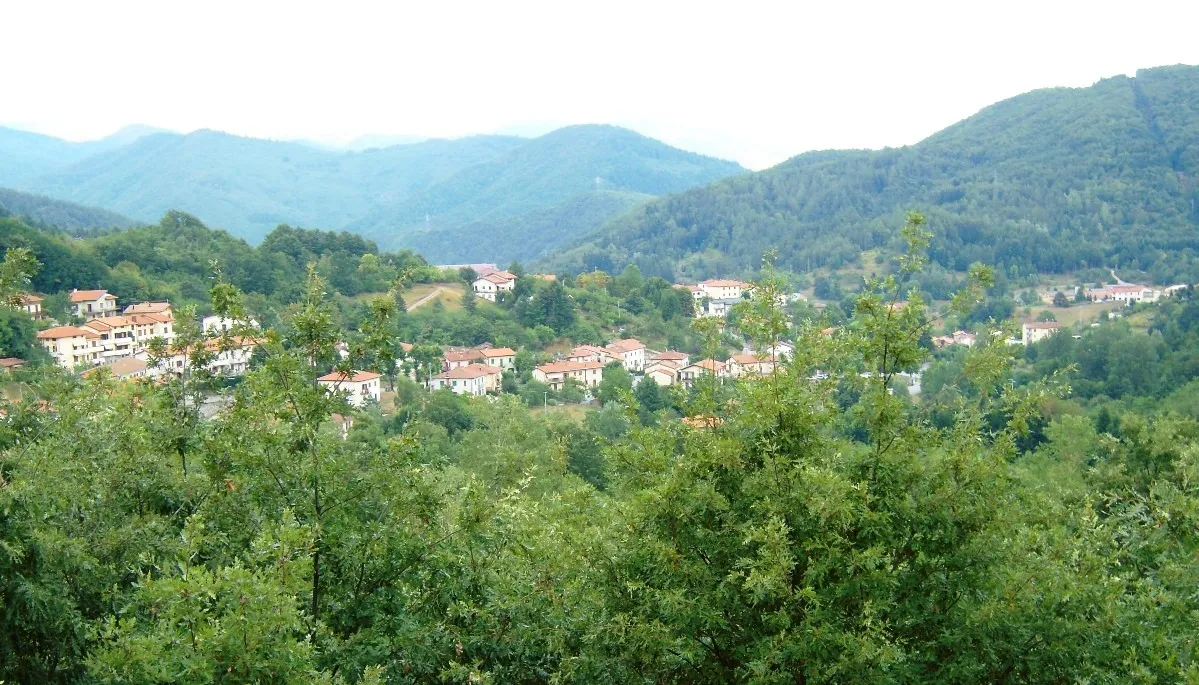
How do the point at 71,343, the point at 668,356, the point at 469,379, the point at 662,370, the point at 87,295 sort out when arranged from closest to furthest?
the point at 71,343 → the point at 469,379 → the point at 87,295 → the point at 662,370 → the point at 668,356

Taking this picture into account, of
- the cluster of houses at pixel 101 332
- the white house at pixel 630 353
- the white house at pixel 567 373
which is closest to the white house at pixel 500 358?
the white house at pixel 567 373

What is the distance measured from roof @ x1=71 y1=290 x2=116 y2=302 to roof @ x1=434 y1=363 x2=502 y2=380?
1691 cm

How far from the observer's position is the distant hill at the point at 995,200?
89.7 m

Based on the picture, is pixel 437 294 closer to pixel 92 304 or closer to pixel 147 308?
pixel 147 308

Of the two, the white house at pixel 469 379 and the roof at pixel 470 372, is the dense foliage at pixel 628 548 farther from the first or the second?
the roof at pixel 470 372

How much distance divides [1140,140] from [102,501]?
12364 cm

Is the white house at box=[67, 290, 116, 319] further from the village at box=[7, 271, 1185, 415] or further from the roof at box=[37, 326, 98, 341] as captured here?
the roof at box=[37, 326, 98, 341]

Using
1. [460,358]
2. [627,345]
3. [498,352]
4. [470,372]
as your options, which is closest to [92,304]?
[460,358]

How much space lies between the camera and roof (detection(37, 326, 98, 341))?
3356 centimetres

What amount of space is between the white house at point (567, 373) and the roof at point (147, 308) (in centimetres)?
1743

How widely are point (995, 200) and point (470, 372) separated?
277ft

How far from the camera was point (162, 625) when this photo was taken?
12.1 ft

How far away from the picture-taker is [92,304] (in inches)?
1662

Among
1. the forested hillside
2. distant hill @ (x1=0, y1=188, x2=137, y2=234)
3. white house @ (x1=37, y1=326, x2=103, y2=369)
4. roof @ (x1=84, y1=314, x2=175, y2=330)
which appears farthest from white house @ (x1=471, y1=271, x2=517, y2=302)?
distant hill @ (x1=0, y1=188, x2=137, y2=234)
